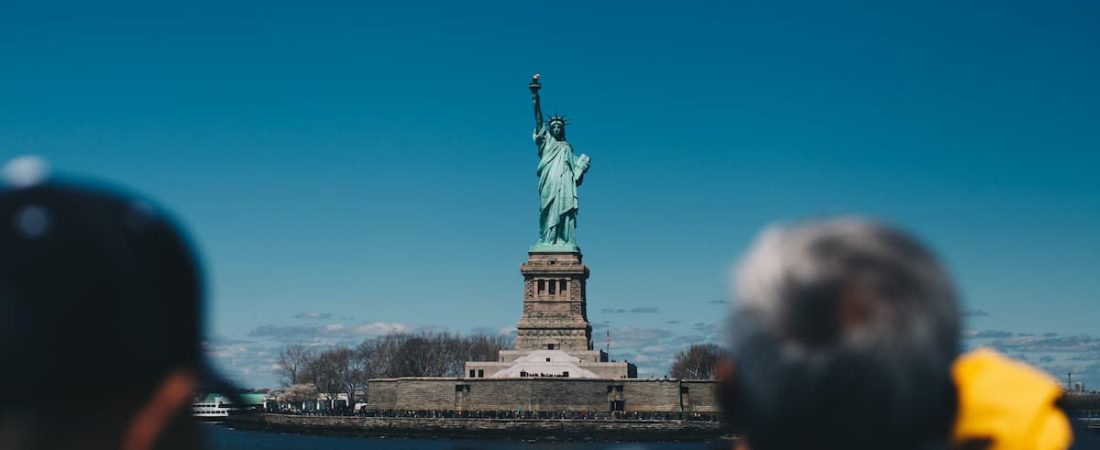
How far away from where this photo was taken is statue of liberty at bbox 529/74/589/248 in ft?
279

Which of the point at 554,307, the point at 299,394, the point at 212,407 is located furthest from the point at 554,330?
the point at 212,407

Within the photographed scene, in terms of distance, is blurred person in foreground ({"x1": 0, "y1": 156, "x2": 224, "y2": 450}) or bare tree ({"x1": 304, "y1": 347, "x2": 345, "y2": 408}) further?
bare tree ({"x1": 304, "y1": 347, "x2": 345, "y2": 408})

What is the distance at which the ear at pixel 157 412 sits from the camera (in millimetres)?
1608

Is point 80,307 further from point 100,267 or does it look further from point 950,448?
point 950,448

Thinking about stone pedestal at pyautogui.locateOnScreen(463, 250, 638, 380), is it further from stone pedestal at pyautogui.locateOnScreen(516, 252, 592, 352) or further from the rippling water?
the rippling water

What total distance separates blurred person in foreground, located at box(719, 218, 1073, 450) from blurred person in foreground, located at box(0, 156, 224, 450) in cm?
79

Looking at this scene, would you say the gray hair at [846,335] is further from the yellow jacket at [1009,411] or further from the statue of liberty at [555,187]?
the statue of liberty at [555,187]

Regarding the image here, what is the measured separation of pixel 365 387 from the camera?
458 feet

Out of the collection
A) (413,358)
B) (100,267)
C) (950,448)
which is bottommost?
(950,448)

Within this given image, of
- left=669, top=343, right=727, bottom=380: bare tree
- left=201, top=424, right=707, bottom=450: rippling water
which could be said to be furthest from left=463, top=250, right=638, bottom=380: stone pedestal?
left=669, top=343, right=727, bottom=380: bare tree

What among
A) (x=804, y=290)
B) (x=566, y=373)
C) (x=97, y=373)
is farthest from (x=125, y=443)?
(x=566, y=373)

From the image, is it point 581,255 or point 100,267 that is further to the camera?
point 581,255

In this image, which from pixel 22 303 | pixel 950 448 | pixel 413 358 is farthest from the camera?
pixel 413 358

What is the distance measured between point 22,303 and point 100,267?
0.10 meters
